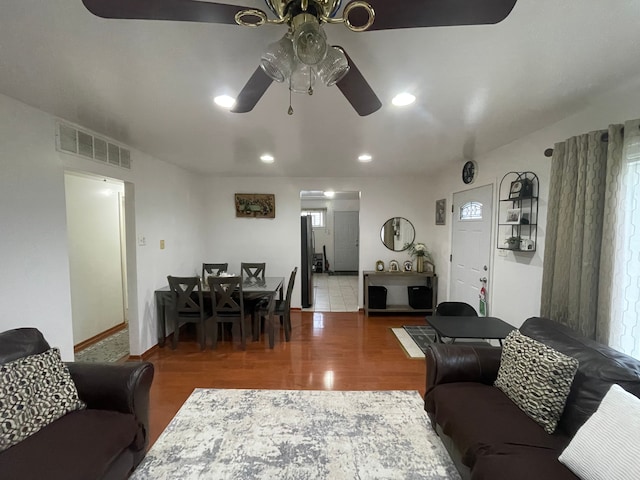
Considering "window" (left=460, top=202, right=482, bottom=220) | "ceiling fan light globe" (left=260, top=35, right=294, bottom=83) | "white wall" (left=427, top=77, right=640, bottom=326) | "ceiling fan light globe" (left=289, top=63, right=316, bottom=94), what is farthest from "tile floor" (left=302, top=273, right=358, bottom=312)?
"ceiling fan light globe" (left=260, top=35, right=294, bottom=83)

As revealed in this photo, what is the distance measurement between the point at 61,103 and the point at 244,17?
73.9 inches

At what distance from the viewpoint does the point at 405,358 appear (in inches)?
124

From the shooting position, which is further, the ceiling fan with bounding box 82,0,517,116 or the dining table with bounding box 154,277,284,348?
the dining table with bounding box 154,277,284,348

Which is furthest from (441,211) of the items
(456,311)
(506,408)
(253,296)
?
(506,408)

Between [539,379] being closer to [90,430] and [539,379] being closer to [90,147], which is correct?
[90,430]

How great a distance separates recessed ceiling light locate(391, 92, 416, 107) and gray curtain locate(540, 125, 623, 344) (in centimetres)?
117

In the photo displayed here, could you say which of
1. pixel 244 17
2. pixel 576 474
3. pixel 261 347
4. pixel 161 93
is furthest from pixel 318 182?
pixel 576 474

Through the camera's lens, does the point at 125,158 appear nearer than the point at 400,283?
Yes

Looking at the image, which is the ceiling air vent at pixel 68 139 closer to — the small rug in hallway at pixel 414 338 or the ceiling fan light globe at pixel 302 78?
the ceiling fan light globe at pixel 302 78

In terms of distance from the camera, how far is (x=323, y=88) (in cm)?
169

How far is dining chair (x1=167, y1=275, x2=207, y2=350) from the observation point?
3.23 meters

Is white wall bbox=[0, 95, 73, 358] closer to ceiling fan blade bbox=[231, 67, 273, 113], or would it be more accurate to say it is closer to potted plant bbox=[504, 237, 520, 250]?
ceiling fan blade bbox=[231, 67, 273, 113]

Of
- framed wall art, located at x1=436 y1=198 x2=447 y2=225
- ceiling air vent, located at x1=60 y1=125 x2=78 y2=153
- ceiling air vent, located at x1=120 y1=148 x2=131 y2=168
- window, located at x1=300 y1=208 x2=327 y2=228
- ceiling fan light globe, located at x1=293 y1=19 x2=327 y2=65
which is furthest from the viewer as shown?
window, located at x1=300 y1=208 x2=327 y2=228

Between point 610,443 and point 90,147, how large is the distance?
→ 3.82m
